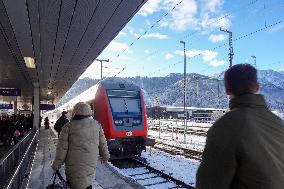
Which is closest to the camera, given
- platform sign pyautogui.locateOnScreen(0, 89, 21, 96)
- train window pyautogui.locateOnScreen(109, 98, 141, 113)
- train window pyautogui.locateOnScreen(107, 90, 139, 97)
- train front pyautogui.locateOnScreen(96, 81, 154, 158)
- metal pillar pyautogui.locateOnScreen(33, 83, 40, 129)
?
train front pyautogui.locateOnScreen(96, 81, 154, 158)

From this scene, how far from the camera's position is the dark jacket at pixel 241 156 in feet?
5.16

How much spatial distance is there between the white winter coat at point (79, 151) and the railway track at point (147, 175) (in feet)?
16.2

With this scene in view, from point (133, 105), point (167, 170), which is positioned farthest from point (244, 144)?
point (133, 105)

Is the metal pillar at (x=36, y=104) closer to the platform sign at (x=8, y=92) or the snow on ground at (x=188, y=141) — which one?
the platform sign at (x=8, y=92)

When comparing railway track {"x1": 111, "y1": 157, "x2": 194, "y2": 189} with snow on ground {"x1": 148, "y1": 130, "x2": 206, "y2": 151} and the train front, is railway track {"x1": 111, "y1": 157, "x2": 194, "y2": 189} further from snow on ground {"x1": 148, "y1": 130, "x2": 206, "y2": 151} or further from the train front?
snow on ground {"x1": 148, "y1": 130, "x2": 206, "y2": 151}

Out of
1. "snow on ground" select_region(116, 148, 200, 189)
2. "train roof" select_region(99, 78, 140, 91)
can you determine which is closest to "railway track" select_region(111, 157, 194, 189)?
"snow on ground" select_region(116, 148, 200, 189)

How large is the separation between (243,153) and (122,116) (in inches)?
499

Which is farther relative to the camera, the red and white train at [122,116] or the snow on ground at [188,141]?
the snow on ground at [188,141]

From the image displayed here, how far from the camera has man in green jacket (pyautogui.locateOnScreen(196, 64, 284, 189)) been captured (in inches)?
61.9

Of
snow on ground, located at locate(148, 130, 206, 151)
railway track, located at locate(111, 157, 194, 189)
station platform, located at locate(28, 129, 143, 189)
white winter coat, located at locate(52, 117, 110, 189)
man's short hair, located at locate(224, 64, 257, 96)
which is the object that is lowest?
railway track, located at locate(111, 157, 194, 189)

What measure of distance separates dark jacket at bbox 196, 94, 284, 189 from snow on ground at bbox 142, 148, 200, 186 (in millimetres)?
8566

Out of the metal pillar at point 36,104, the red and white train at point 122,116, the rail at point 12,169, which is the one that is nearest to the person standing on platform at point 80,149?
the rail at point 12,169

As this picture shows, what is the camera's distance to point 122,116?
1416cm

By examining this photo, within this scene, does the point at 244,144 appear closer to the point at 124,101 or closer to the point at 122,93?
the point at 124,101
